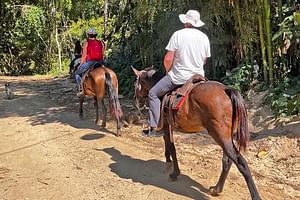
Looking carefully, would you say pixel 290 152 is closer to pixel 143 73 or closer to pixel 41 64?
pixel 143 73

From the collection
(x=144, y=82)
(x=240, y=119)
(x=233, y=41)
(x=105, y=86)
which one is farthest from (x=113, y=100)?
(x=240, y=119)

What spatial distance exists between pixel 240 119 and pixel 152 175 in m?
1.82

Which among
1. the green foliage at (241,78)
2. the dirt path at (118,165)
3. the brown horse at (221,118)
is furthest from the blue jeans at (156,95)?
the green foliage at (241,78)

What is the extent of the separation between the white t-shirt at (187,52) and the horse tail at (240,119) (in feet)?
2.46

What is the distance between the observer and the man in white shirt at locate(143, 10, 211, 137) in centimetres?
521

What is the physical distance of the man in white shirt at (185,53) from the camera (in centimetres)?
521

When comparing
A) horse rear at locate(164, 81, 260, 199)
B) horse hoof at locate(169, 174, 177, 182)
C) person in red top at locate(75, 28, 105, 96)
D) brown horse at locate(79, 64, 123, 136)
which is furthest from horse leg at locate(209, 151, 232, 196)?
person in red top at locate(75, 28, 105, 96)

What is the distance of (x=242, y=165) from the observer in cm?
472

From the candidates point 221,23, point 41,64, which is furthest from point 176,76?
point 41,64

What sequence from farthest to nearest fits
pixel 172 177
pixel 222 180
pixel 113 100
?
pixel 113 100
pixel 172 177
pixel 222 180

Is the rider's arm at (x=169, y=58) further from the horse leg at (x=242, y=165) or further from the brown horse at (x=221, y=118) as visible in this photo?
the horse leg at (x=242, y=165)

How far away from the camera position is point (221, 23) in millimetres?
9242

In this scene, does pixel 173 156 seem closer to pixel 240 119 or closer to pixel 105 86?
pixel 240 119

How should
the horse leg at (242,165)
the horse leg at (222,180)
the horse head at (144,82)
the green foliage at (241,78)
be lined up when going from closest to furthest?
the horse leg at (242,165) < the horse leg at (222,180) < the horse head at (144,82) < the green foliage at (241,78)
